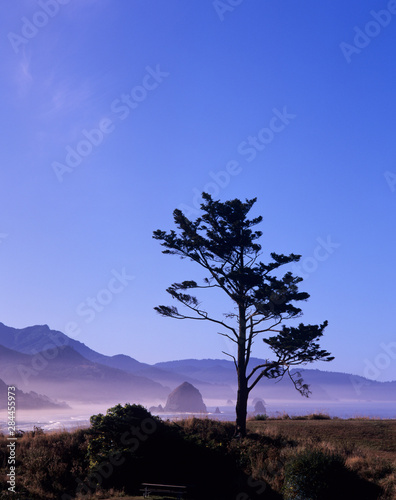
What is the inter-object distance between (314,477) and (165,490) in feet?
21.1

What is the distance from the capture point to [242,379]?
33469 mm

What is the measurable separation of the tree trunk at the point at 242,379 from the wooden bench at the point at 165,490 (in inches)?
401

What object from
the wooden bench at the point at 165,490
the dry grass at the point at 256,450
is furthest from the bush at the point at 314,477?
the wooden bench at the point at 165,490

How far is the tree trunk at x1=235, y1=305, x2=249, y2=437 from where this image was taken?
105 feet

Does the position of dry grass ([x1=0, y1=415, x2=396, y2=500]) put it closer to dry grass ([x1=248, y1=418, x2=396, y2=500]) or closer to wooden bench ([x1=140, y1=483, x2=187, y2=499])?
dry grass ([x1=248, y1=418, x2=396, y2=500])

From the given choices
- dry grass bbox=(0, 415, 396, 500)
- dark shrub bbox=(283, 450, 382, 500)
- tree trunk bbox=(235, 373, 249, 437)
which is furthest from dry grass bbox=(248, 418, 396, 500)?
tree trunk bbox=(235, 373, 249, 437)

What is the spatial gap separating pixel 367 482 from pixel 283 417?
718 inches

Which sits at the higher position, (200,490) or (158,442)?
(158,442)

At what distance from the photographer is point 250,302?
3381 centimetres

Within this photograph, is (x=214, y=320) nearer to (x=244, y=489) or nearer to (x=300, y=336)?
(x=300, y=336)

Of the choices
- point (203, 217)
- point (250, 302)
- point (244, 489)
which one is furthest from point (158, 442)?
point (203, 217)

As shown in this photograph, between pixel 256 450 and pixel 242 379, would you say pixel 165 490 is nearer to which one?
pixel 256 450

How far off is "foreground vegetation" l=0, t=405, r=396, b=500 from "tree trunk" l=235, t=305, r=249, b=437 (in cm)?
279

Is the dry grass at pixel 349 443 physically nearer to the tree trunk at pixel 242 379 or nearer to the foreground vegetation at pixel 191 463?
the foreground vegetation at pixel 191 463
